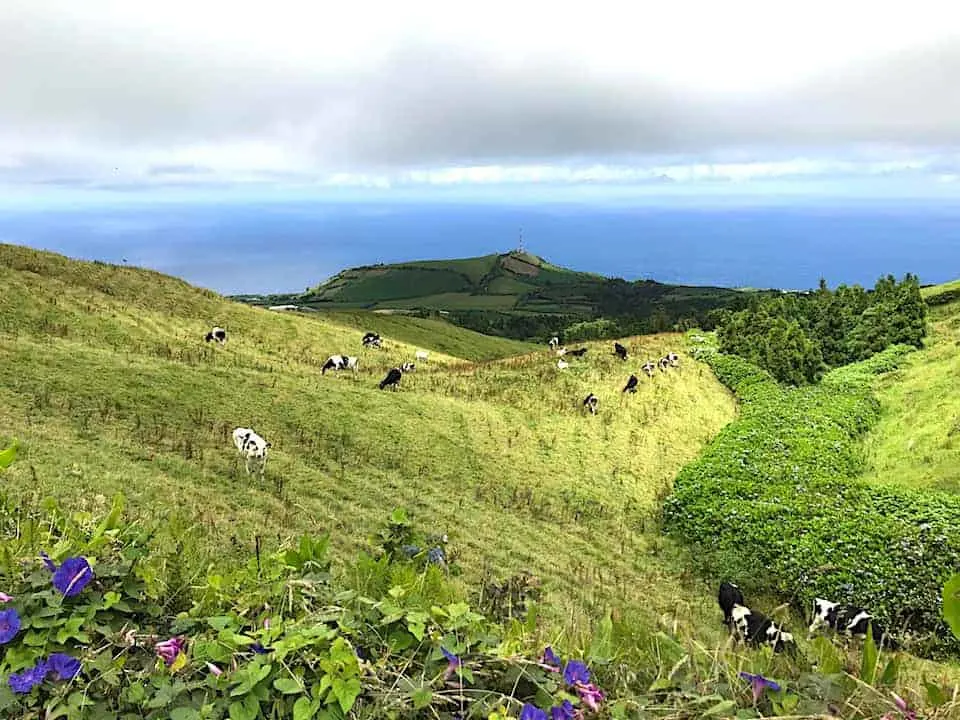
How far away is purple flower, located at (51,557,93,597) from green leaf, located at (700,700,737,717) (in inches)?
98.6

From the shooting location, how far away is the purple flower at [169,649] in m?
2.37

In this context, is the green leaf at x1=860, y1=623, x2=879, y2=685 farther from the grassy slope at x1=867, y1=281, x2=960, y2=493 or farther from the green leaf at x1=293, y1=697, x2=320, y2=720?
the grassy slope at x1=867, y1=281, x2=960, y2=493

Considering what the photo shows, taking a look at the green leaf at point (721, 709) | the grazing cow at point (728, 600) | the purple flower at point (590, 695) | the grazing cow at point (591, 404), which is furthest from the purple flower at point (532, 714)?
the grazing cow at point (591, 404)

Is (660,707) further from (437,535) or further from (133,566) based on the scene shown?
(437,535)

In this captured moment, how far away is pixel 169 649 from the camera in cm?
240

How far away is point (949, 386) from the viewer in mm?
19547

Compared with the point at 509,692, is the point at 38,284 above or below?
above

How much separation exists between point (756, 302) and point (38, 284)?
32386 millimetres

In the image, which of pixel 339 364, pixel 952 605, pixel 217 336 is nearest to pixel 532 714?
pixel 952 605

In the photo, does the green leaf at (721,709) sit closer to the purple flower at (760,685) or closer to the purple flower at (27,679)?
the purple flower at (760,685)

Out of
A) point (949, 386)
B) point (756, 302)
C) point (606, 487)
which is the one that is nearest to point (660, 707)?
point (606, 487)

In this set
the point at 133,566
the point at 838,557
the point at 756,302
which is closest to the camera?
the point at 133,566

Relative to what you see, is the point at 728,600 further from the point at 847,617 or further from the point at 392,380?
the point at 392,380

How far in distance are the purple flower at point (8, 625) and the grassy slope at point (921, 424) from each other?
16.1 metres
